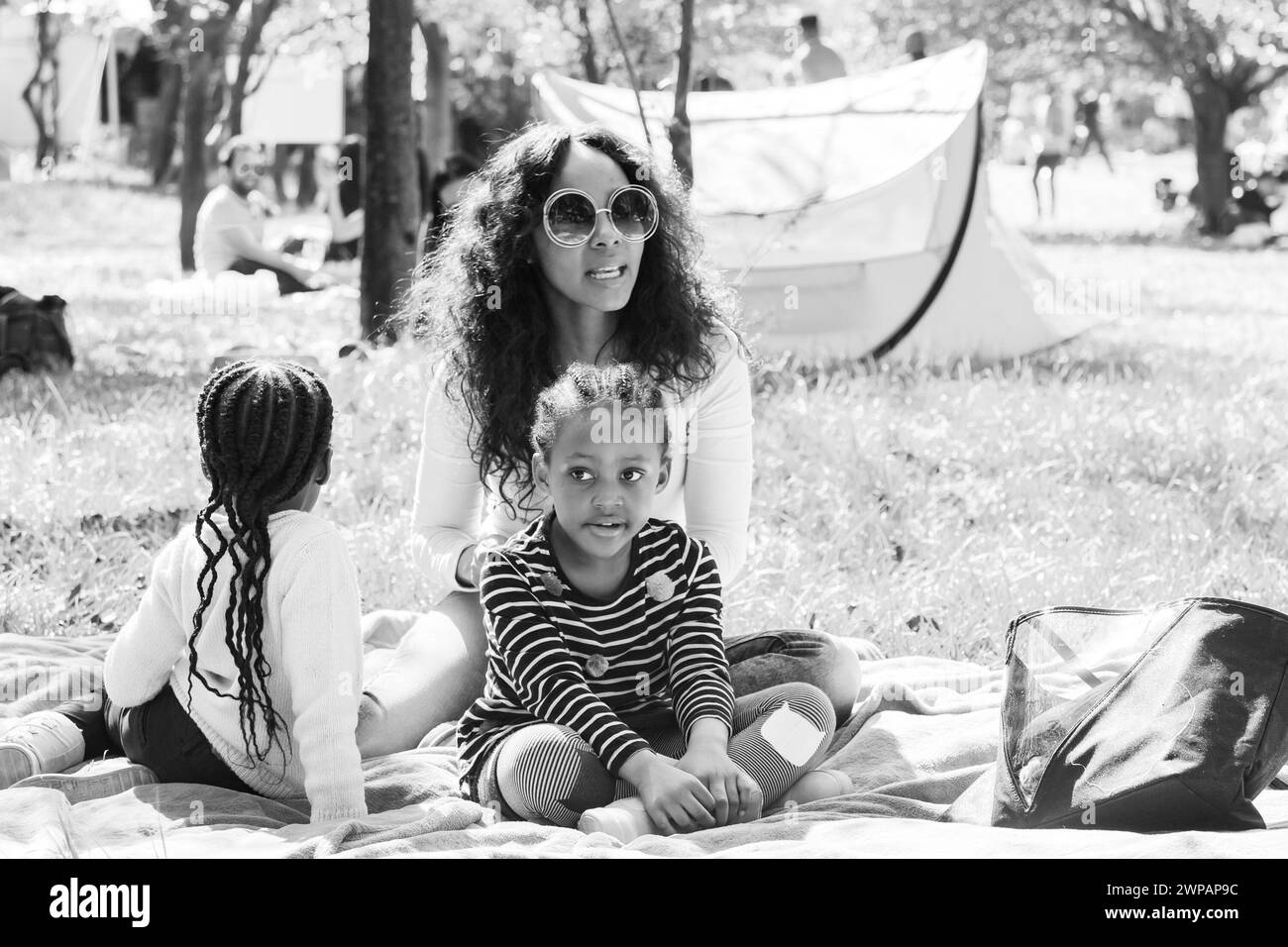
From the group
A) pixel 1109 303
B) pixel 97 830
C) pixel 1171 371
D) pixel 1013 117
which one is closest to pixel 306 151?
pixel 1013 117

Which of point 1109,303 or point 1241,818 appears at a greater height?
point 1109,303

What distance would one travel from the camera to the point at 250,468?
277cm

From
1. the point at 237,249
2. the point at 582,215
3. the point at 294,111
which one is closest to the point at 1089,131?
the point at 294,111

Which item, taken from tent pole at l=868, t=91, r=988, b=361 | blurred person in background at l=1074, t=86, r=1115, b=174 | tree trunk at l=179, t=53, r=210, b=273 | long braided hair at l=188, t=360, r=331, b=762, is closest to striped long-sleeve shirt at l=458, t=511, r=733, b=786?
long braided hair at l=188, t=360, r=331, b=762

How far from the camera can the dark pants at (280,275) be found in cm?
1080

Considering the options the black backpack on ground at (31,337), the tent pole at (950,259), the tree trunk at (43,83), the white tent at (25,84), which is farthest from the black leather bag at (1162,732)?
the white tent at (25,84)

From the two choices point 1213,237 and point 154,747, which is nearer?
point 154,747

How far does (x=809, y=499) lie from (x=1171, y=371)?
283 cm

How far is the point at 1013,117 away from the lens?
30203mm

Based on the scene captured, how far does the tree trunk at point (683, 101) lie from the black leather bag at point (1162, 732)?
388 centimetres

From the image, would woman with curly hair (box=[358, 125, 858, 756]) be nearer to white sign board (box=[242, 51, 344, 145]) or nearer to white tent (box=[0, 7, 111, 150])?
white sign board (box=[242, 51, 344, 145])

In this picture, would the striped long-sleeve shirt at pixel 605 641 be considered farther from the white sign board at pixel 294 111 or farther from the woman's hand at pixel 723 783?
the white sign board at pixel 294 111

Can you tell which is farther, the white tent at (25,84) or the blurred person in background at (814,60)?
the white tent at (25,84)
